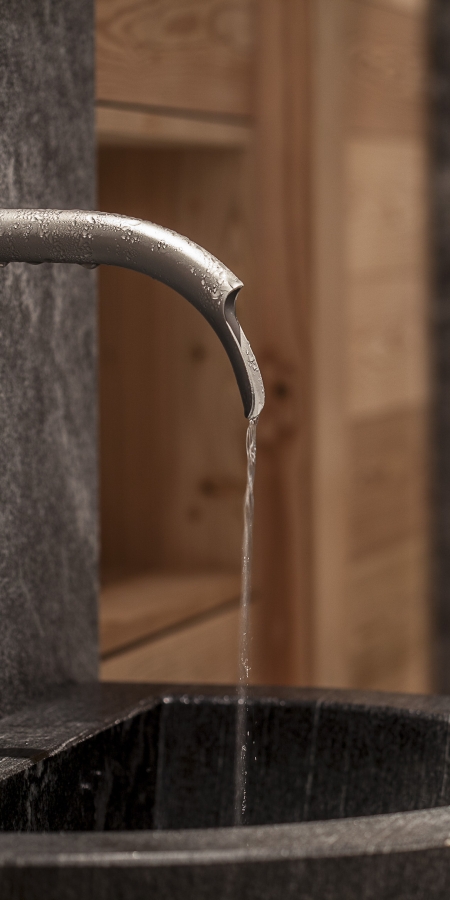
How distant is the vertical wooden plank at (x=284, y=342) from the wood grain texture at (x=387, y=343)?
0.16 meters

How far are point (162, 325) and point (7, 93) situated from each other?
33.3 inches

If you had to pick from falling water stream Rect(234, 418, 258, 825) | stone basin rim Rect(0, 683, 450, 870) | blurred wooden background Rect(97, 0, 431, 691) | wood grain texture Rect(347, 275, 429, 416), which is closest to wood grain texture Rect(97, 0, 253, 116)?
A: blurred wooden background Rect(97, 0, 431, 691)

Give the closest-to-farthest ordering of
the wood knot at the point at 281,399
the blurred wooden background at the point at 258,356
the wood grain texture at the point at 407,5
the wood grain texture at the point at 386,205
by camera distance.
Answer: the blurred wooden background at the point at 258,356, the wood knot at the point at 281,399, the wood grain texture at the point at 386,205, the wood grain texture at the point at 407,5

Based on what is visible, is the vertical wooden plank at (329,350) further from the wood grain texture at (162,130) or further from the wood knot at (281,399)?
the wood grain texture at (162,130)

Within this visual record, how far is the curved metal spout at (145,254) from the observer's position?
22.5 inches

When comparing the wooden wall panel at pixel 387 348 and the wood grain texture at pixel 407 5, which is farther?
the wood grain texture at pixel 407 5

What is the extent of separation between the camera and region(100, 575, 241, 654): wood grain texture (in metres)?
1.35

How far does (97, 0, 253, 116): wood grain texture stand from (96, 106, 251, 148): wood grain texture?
2 cm

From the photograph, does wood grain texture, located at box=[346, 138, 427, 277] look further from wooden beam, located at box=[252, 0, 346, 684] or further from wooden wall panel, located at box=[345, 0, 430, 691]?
wooden beam, located at box=[252, 0, 346, 684]

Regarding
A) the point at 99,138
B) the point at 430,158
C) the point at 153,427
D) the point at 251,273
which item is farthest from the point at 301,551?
the point at 430,158

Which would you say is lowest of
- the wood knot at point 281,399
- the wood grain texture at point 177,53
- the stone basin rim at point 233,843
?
the stone basin rim at point 233,843

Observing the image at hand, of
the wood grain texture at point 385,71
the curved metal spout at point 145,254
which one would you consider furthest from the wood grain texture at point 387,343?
the curved metal spout at point 145,254

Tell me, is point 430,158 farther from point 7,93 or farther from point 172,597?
point 7,93

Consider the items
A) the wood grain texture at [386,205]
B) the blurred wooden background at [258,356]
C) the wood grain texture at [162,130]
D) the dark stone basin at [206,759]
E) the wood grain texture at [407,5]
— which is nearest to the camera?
the dark stone basin at [206,759]
